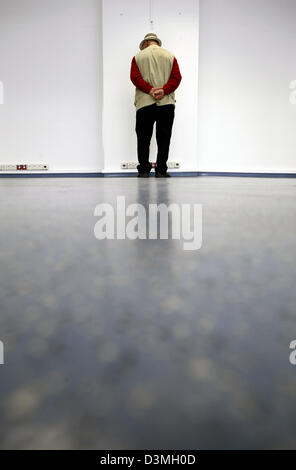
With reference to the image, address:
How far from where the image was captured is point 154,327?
0.15 m

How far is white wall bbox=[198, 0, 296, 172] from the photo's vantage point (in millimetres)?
4199

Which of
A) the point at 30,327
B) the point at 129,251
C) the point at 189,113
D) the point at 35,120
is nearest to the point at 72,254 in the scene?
the point at 129,251

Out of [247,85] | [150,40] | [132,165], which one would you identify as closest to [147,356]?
[150,40]

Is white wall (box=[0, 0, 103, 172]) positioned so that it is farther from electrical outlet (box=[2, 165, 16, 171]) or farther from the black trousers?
the black trousers

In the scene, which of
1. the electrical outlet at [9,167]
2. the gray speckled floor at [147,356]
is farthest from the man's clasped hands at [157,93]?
the gray speckled floor at [147,356]

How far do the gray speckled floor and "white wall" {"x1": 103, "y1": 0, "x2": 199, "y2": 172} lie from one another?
393 centimetres

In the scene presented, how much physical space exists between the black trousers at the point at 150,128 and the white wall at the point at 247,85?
4.04ft

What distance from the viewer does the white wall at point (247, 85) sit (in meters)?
4.20

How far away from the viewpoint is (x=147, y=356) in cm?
12

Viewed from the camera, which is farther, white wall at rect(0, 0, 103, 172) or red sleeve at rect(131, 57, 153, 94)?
white wall at rect(0, 0, 103, 172)

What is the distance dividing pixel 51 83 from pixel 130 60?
1022mm

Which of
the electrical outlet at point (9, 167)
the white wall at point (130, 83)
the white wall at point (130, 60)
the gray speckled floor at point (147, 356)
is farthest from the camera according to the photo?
the electrical outlet at point (9, 167)

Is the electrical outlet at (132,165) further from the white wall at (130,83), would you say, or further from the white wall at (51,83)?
the white wall at (51,83)

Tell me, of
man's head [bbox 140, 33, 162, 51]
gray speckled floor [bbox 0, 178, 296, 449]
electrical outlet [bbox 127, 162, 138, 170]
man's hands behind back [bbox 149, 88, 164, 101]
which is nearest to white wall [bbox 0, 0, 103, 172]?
electrical outlet [bbox 127, 162, 138, 170]
